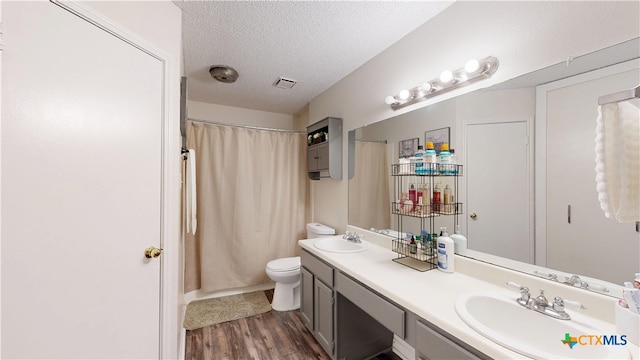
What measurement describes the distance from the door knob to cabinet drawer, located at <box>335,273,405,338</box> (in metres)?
1.03

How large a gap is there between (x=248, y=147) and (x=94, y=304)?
2027 mm

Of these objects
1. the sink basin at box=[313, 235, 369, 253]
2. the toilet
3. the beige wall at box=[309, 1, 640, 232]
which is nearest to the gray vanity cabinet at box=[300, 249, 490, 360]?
the sink basin at box=[313, 235, 369, 253]

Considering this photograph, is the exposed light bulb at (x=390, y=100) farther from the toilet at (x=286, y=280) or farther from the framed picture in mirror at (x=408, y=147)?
the toilet at (x=286, y=280)

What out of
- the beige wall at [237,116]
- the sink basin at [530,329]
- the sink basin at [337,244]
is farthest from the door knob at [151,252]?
the beige wall at [237,116]

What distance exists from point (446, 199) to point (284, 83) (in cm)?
189

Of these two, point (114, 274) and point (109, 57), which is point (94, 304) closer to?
point (114, 274)

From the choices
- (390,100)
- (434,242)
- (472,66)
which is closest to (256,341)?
(434,242)

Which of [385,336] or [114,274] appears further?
[385,336]

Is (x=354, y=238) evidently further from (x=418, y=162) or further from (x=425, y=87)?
(x=425, y=87)

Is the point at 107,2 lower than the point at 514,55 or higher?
higher

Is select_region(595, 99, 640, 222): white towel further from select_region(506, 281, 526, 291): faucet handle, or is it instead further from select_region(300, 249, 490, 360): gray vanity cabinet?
select_region(300, 249, 490, 360): gray vanity cabinet

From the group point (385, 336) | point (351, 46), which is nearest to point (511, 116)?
point (351, 46)

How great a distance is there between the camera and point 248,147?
2.78 metres

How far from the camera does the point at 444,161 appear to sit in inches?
55.0
